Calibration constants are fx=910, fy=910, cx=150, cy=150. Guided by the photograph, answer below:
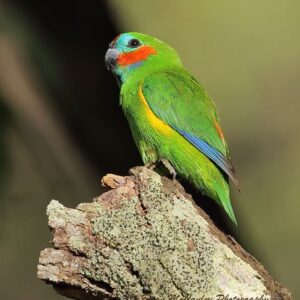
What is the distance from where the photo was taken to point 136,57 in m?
5.84

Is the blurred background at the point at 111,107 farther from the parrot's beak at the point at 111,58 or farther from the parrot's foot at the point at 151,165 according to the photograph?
the parrot's beak at the point at 111,58

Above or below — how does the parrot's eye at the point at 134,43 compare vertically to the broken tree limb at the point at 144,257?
above

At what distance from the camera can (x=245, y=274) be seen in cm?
376

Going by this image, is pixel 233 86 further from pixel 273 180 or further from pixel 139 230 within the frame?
pixel 139 230

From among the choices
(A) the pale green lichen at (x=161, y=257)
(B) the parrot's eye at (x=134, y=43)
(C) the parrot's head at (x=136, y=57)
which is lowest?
(A) the pale green lichen at (x=161, y=257)

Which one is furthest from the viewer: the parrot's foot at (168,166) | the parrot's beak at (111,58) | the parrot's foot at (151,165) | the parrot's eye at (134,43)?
the parrot's eye at (134,43)

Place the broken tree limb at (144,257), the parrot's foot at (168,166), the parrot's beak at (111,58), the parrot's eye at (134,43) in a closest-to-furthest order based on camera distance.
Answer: the broken tree limb at (144,257) → the parrot's foot at (168,166) → the parrot's beak at (111,58) → the parrot's eye at (134,43)

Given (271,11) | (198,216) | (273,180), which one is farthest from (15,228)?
(198,216)

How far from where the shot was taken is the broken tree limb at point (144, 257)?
3701mm

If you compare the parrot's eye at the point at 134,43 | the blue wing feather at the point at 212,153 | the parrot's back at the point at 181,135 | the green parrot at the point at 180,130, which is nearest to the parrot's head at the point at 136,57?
the parrot's eye at the point at 134,43

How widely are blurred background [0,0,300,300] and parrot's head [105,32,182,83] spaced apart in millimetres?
200

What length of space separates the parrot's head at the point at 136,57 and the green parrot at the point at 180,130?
143 millimetres

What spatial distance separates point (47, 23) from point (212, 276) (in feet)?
7.17

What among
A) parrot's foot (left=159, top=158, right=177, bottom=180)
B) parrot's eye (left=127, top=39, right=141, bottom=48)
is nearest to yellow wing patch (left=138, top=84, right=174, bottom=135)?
parrot's foot (left=159, top=158, right=177, bottom=180)
